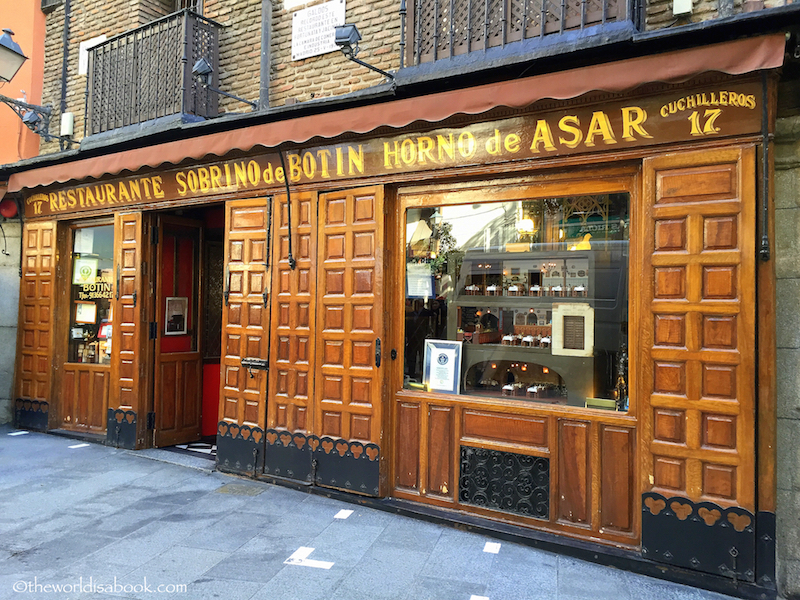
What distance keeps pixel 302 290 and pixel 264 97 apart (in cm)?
272

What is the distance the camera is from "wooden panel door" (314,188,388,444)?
5.35m

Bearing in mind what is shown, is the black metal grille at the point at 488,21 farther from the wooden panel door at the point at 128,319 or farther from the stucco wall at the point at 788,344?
the wooden panel door at the point at 128,319

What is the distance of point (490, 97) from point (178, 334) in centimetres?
570

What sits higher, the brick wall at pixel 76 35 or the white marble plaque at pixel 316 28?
the brick wall at pixel 76 35

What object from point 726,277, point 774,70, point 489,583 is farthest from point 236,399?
point 774,70

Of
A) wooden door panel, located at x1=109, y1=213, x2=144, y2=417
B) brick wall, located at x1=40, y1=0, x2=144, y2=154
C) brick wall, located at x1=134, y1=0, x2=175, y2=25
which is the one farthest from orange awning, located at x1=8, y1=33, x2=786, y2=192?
brick wall, located at x1=40, y1=0, x2=144, y2=154

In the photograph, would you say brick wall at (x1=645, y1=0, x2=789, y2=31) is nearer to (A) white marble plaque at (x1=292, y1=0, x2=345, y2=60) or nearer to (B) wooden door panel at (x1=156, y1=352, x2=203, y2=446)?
(A) white marble plaque at (x1=292, y1=0, x2=345, y2=60)

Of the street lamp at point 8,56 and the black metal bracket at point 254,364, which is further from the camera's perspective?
the street lamp at point 8,56

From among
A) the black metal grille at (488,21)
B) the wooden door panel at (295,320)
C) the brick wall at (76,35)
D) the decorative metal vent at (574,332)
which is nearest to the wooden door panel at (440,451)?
the wooden door panel at (295,320)

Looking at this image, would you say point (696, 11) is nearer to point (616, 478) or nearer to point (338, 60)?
point (338, 60)

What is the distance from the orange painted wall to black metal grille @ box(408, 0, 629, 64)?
761 centimetres

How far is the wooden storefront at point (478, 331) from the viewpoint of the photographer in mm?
3822

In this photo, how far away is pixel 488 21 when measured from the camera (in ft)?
16.7

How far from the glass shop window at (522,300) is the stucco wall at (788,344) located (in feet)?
3.48
